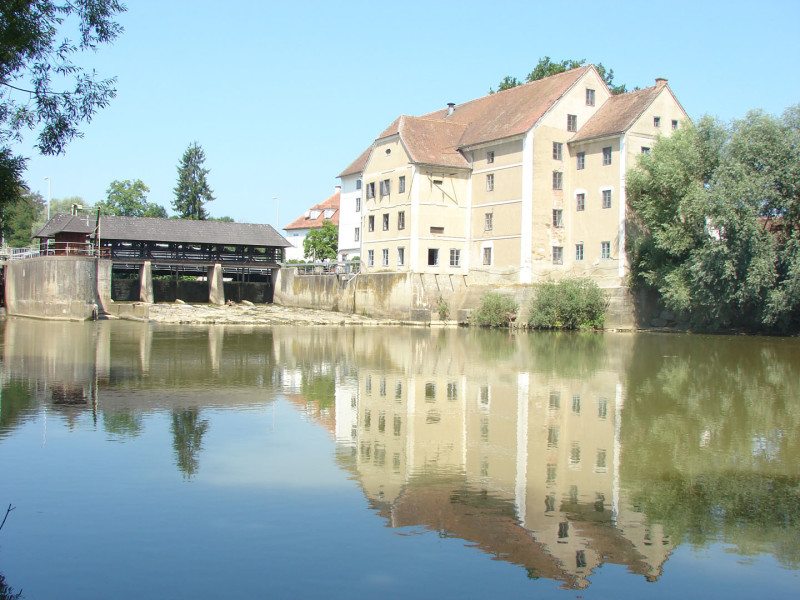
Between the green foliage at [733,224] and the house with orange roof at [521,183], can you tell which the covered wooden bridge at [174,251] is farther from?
the green foliage at [733,224]

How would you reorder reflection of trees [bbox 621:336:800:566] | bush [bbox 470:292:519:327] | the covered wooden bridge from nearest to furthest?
reflection of trees [bbox 621:336:800:566], bush [bbox 470:292:519:327], the covered wooden bridge

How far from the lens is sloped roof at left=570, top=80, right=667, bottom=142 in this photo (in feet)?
163

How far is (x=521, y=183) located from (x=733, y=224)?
14606mm

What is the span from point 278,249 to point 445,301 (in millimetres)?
23034

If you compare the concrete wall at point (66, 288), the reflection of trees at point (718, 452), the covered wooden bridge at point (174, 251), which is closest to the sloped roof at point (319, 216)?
the covered wooden bridge at point (174, 251)

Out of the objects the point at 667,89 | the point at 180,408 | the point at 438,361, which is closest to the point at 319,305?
the point at 667,89

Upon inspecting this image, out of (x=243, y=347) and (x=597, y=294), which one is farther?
(x=597, y=294)

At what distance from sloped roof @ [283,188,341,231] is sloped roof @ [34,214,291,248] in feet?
81.8

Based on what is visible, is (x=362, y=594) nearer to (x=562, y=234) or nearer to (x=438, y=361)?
(x=438, y=361)

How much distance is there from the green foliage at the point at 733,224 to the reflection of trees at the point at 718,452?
1349 cm

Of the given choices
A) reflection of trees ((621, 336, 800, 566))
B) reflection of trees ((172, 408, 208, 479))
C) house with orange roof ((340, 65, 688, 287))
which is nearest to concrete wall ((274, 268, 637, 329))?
house with orange roof ((340, 65, 688, 287))

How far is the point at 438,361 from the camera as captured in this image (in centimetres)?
2889

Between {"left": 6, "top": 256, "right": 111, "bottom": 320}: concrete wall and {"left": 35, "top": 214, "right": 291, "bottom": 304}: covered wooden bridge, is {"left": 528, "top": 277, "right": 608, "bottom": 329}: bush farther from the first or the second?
{"left": 35, "top": 214, "right": 291, "bottom": 304}: covered wooden bridge

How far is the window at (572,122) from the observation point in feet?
173
